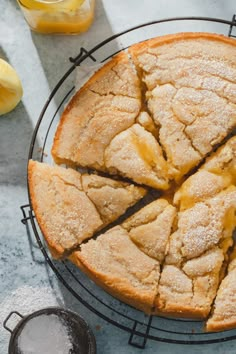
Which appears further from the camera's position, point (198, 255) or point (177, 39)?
point (177, 39)

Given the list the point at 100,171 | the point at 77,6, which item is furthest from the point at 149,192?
the point at 77,6

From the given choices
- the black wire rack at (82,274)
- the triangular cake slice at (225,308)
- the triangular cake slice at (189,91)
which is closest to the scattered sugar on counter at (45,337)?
the black wire rack at (82,274)

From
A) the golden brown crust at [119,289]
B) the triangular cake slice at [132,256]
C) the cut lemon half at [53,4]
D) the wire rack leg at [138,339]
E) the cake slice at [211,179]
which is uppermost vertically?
the cut lemon half at [53,4]

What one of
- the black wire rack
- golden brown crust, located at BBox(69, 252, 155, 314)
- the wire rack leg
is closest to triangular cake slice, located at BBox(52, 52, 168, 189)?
the black wire rack

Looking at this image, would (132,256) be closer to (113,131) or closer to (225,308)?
(225,308)

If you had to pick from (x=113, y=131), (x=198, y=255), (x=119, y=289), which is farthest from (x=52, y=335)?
(x=113, y=131)

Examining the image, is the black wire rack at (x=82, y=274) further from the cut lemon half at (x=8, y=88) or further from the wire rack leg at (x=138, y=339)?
the cut lemon half at (x=8, y=88)
